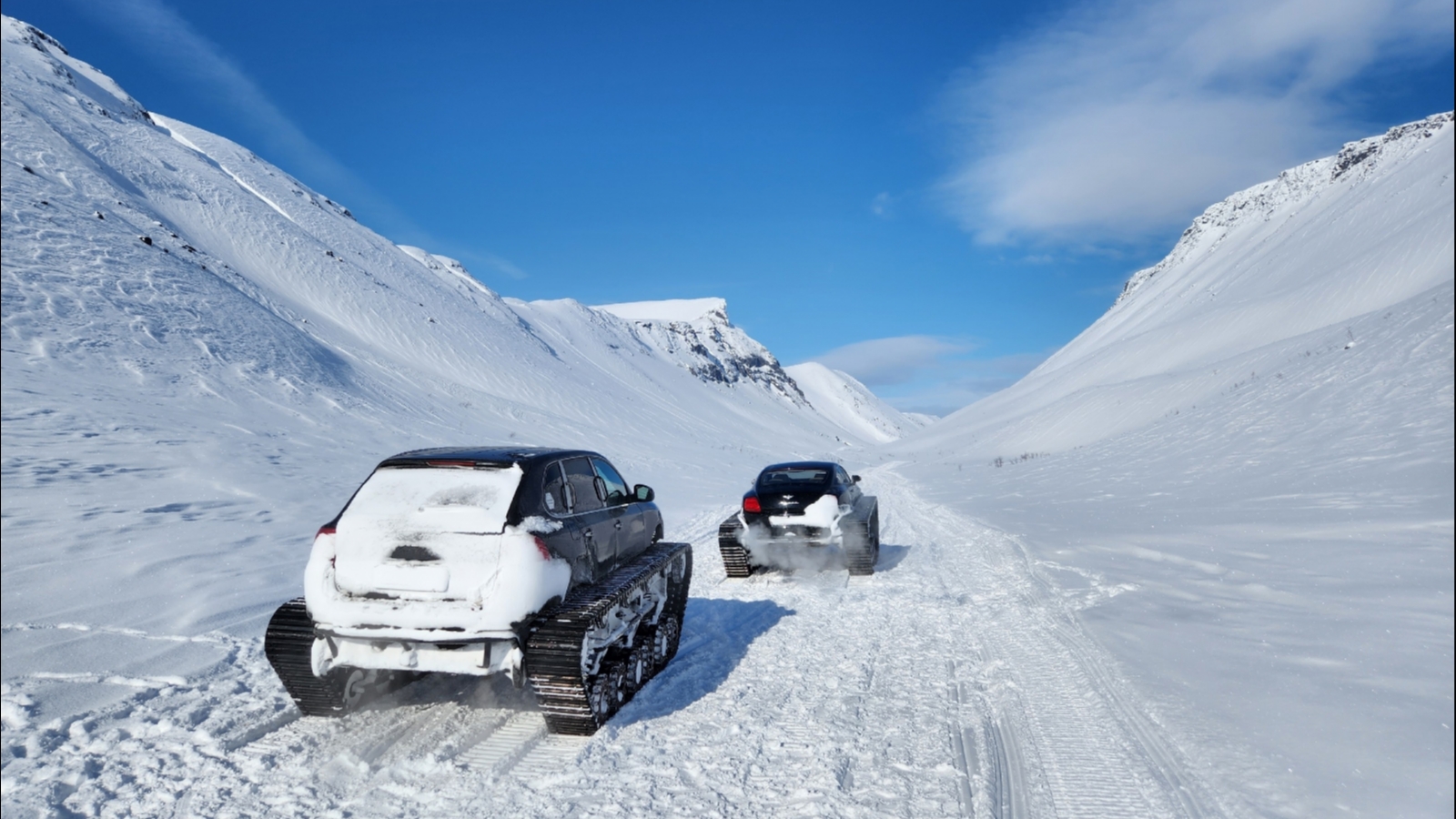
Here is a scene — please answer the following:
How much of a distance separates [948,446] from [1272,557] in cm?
4480

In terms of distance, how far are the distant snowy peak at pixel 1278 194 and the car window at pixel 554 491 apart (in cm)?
10451

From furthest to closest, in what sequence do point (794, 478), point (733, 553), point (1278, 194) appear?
1. point (1278, 194)
2. point (794, 478)
3. point (733, 553)

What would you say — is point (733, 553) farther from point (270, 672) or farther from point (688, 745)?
point (270, 672)

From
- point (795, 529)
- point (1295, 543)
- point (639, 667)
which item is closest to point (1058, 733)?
point (639, 667)

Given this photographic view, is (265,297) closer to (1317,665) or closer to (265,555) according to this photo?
(265,555)

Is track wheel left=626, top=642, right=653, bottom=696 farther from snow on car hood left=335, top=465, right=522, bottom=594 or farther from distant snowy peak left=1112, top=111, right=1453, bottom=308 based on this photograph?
distant snowy peak left=1112, top=111, right=1453, bottom=308

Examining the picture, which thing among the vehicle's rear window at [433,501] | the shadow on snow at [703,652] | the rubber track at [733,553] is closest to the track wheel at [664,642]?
the shadow on snow at [703,652]

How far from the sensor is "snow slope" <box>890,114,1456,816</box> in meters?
3.55

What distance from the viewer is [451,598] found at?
478cm

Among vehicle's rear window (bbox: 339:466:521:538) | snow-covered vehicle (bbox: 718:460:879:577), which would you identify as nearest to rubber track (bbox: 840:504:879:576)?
snow-covered vehicle (bbox: 718:460:879:577)

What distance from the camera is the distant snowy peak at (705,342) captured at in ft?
391

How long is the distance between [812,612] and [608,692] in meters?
3.45

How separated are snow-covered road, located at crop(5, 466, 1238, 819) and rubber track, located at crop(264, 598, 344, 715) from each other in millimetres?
127

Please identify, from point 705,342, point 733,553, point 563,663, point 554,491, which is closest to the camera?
point 563,663
